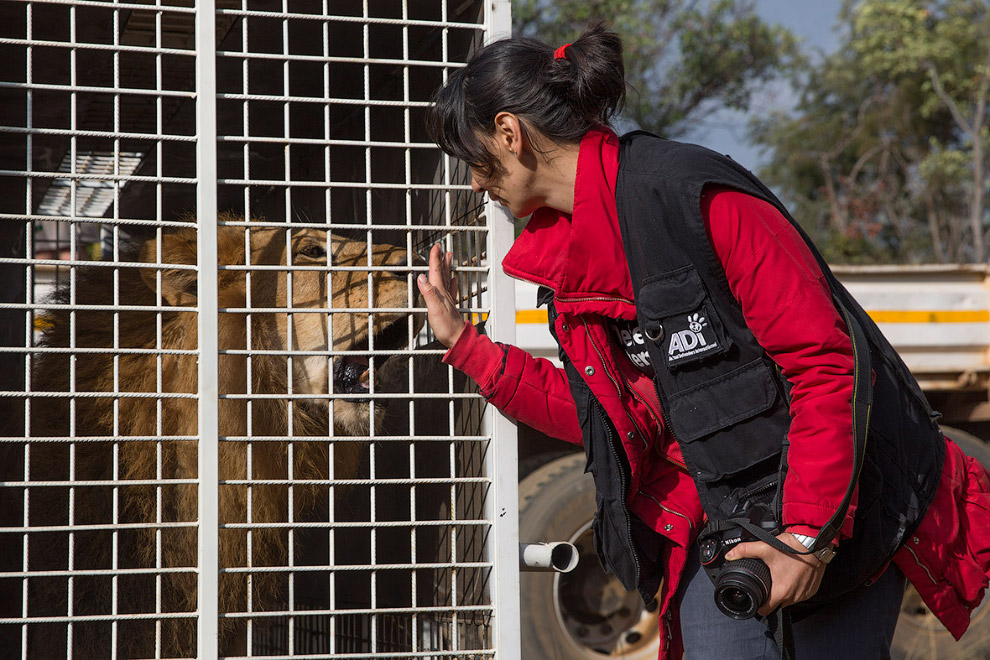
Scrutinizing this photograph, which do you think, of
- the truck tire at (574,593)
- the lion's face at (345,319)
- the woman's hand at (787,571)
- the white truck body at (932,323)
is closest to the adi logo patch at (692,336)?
the woman's hand at (787,571)

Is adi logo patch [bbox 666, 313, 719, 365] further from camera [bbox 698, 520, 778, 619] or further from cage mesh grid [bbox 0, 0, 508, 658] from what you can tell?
cage mesh grid [bbox 0, 0, 508, 658]

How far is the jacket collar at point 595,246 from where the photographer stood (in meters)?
2.11

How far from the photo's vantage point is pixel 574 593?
5.28 m

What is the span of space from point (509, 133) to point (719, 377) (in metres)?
0.74

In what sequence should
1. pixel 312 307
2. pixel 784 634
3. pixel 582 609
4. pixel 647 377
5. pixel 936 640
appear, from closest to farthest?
pixel 784 634, pixel 647 377, pixel 312 307, pixel 582 609, pixel 936 640

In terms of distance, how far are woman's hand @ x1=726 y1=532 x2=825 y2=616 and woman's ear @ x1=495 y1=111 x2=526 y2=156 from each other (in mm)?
1034

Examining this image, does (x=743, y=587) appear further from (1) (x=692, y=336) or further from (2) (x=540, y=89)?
(2) (x=540, y=89)

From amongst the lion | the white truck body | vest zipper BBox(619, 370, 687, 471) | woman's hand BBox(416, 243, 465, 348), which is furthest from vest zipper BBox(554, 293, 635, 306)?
the white truck body

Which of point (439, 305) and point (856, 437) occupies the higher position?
point (439, 305)

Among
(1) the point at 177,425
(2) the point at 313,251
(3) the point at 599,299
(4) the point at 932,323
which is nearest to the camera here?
(3) the point at 599,299

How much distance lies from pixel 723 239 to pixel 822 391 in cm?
37

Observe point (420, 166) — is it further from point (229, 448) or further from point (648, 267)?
point (648, 267)

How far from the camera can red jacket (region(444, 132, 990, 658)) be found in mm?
1832

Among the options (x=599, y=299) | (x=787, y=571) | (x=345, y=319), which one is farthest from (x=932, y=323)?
(x=787, y=571)
